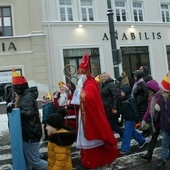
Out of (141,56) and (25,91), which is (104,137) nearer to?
(25,91)

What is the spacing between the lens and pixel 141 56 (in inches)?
792

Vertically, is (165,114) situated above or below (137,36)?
below

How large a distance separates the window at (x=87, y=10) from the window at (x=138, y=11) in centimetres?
337

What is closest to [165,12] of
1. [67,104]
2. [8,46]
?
[8,46]

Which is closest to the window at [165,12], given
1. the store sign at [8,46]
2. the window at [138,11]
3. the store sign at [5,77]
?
the window at [138,11]

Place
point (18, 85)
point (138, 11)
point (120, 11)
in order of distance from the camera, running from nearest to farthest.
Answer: point (18, 85) → point (120, 11) → point (138, 11)

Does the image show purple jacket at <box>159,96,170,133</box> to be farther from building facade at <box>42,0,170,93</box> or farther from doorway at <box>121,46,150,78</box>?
doorway at <box>121,46,150,78</box>

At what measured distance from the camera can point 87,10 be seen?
1858 cm

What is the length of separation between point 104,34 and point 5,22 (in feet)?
20.0

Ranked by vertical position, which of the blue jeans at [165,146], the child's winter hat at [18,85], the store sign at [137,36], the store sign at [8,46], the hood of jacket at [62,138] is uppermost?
the store sign at [137,36]

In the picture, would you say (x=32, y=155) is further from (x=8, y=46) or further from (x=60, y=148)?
(x=8, y=46)

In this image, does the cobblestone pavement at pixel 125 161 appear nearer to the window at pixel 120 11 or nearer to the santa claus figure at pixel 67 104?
the santa claus figure at pixel 67 104

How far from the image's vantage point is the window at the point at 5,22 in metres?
16.8

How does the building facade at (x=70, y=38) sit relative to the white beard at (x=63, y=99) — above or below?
above
